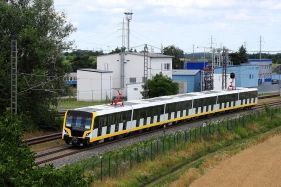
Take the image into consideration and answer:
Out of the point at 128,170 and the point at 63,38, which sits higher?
the point at 63,38

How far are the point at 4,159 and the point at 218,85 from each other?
7095 centimetres

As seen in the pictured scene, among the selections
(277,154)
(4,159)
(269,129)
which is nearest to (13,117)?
(4,159)

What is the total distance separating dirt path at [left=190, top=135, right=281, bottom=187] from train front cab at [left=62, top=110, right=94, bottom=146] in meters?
8.85

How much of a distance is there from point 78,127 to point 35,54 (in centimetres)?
836

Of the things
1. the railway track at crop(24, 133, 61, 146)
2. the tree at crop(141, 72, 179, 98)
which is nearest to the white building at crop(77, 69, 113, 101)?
the tree at crop(141, 72, 179, 98)

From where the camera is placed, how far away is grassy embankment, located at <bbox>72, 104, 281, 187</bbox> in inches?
1067

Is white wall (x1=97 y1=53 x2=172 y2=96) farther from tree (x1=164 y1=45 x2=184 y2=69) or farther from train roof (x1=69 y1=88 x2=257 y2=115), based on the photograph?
tree (x1=164 y1=45 x2=184 y2=69)

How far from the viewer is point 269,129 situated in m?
49.3

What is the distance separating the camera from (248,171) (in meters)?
29.1

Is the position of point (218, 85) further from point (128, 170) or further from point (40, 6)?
point (128, 170)

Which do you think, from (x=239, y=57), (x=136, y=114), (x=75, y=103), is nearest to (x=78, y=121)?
(x=136, y=114)

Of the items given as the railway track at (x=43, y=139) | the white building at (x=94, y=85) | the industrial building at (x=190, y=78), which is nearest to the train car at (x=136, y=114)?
the railway track at (x=43, y=139)

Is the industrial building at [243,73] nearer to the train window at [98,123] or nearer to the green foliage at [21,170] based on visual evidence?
the train window at [98,123]

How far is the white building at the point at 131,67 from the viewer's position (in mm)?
75812
